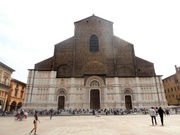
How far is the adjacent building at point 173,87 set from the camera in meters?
34.3

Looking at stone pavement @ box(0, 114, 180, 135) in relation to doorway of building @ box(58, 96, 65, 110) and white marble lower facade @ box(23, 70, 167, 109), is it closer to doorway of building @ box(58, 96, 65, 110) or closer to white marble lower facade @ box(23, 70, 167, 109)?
white marble lower facade @ box(23, 70, 167, 109)

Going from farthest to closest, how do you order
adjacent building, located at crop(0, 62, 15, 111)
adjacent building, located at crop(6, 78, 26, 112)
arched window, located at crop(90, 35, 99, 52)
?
adjacent building, located at crop(6, 78, 26, 112), arched window, located at crop(90, 35, 99, 52), adjacent building, located at crop(0, 62, 15, 111)

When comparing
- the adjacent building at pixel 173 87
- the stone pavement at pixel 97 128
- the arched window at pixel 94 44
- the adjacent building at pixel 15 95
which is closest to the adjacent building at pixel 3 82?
the adjacent building at pixel 15 95

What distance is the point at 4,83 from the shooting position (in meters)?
28.2

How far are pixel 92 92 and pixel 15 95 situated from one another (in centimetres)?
2251

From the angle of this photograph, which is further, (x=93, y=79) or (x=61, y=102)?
(x=93, y=79)

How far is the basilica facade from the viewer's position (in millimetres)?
23906

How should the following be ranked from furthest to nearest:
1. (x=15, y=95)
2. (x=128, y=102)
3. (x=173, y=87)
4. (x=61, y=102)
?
(x=173, y=87) < (x=15, y=95) < (x=128, y=102) < (x=61, y=102)

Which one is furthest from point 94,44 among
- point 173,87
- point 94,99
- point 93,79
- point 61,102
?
point 173,87

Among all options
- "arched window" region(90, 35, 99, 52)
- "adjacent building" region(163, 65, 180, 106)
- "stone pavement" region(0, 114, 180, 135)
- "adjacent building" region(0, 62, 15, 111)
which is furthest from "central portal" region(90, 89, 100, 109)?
"adjacent building" region(163, 65, 180, 106)

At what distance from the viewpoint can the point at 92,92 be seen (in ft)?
81.3

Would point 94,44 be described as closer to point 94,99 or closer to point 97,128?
point 94,99

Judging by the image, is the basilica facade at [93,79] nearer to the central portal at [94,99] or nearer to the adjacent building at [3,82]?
the central portal at [94,99]

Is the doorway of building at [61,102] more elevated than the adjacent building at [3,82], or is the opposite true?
the adjacent building at [3,82]
